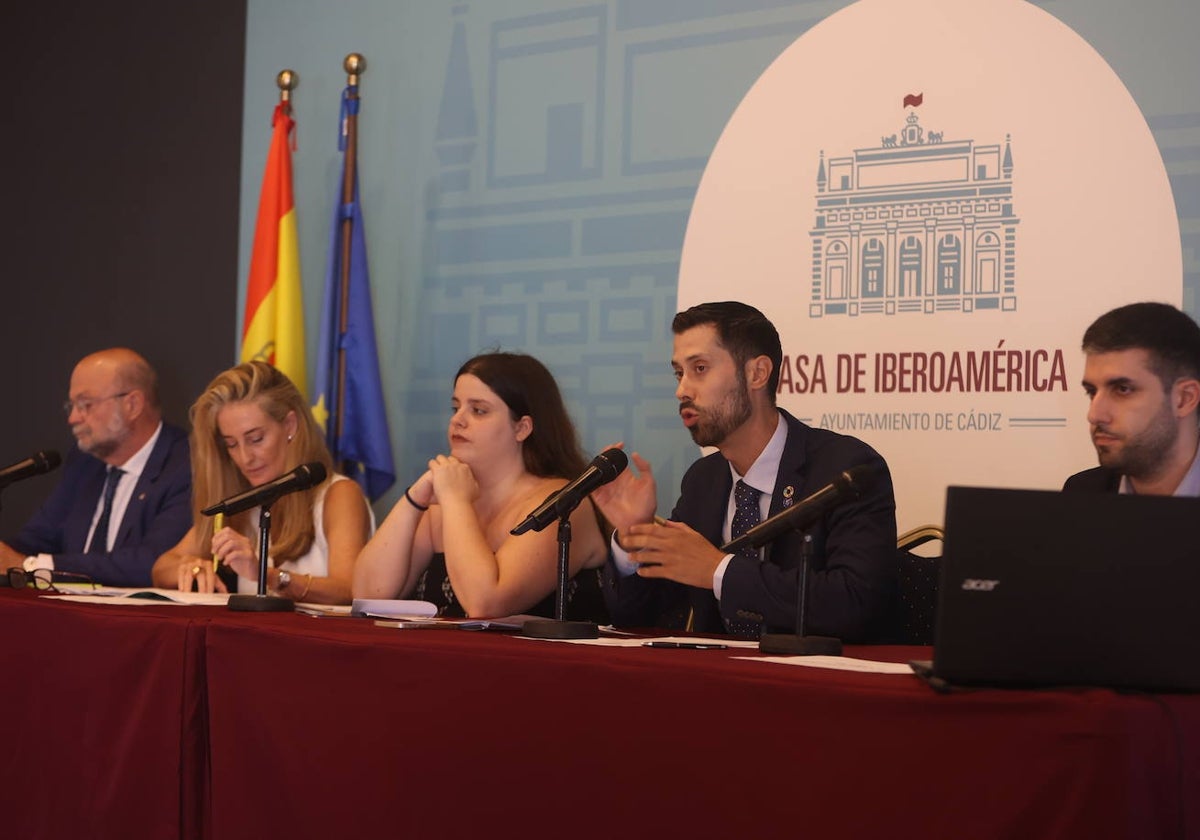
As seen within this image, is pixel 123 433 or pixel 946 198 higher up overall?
pixel 946 198

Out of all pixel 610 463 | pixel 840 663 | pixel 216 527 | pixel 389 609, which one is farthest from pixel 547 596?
pixel 216 527

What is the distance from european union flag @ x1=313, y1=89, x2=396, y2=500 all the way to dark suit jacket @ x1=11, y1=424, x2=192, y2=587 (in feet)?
1.95

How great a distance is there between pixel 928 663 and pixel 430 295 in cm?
307

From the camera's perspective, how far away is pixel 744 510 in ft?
9.71

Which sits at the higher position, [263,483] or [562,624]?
[263,483]

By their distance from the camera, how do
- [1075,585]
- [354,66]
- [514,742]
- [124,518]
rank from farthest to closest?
1. [124,518]
2. [354,66]
3. [514,742]
4. [1075,585]

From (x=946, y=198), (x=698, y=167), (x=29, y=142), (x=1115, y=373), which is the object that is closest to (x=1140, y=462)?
(x=1115, y=373)

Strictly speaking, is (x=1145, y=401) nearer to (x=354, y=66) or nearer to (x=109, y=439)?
(x=354, y=66)

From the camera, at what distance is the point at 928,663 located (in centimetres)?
172

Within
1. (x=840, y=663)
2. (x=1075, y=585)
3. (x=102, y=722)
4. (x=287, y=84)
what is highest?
(x=287, y=84)

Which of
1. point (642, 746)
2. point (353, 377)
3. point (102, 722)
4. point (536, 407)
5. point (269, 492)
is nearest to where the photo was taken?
point (642, 746)

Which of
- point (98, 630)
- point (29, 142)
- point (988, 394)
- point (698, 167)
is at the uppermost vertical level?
point (29, 142)

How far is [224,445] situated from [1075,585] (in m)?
2.92

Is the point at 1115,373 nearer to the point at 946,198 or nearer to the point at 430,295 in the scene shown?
the point at 946,198
